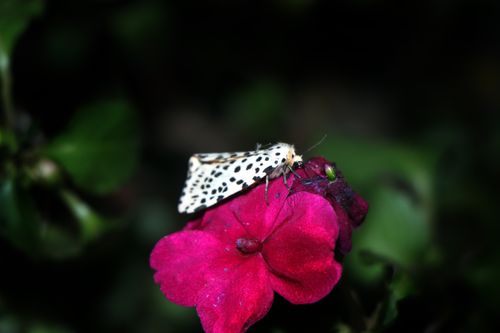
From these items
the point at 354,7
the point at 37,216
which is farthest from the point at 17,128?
the point at 354,7

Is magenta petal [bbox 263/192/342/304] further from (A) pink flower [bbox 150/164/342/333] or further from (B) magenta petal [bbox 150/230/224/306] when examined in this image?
(B) magenta petal [bbox 150/230/224/306]

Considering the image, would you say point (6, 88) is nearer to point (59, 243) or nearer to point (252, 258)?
point (59, 243)

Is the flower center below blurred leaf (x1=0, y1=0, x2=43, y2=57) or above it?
below

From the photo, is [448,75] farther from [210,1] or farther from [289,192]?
[289,192]

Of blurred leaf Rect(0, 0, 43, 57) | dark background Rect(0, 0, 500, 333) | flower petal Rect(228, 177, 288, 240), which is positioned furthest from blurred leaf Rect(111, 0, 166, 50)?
flower petal Rect(228, 177, 288, 240)

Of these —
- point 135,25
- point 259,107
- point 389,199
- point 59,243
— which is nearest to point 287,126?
point 259,107

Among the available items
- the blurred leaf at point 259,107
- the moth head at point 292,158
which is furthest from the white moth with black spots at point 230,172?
the blurred leaf at point 259,107

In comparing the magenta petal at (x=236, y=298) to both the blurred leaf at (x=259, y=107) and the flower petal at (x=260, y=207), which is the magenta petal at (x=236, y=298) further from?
the blurred leaf at (x=259, y=107)
